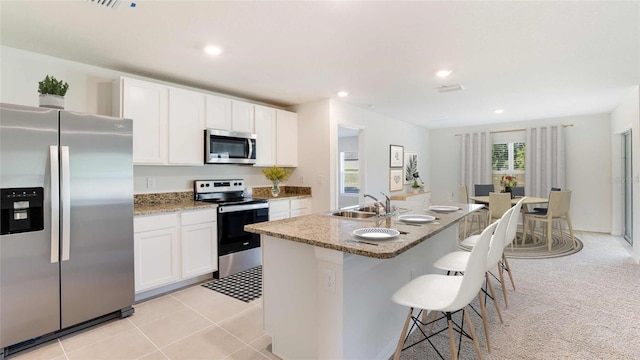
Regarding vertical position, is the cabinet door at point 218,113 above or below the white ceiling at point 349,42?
below

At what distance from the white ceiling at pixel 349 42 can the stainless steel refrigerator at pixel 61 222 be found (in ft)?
2.53

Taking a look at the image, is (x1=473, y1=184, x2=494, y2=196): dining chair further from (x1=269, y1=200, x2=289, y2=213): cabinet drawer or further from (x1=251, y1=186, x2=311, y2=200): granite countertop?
(x1=269, y1=200, x2=289, y2=213): cabinet drawer

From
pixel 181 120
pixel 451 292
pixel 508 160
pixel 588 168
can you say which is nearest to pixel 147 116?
pixel 181 120

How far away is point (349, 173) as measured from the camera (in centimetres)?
865

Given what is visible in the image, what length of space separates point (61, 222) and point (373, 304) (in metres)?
2.32

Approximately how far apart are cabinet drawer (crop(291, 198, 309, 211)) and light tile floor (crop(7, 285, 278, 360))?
1776 millimetres

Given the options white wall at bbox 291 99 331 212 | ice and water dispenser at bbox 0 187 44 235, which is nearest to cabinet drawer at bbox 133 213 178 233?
ice and water dispenser at bbox 0 187 44 235

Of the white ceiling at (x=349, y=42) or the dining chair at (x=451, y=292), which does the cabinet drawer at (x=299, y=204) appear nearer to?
the white ceiling at (x=349, y=42)

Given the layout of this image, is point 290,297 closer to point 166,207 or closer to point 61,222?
point 61,222

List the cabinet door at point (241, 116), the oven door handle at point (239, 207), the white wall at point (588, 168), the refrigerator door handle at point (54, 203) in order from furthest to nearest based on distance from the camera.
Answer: the white wall at point (588, 168) → the cabinet door at point (241, 116) → the oven door handle at point (239, 207) → the refrigerator door handle at point (54, 203)

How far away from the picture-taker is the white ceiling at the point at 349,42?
2.08 metres

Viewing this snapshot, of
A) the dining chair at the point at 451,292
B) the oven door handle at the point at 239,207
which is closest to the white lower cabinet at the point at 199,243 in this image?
the oven door handle at the point at 239,207

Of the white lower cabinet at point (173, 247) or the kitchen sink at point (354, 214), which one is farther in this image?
the white lower cabinet at point (173, 247)

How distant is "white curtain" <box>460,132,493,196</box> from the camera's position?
7008mm
